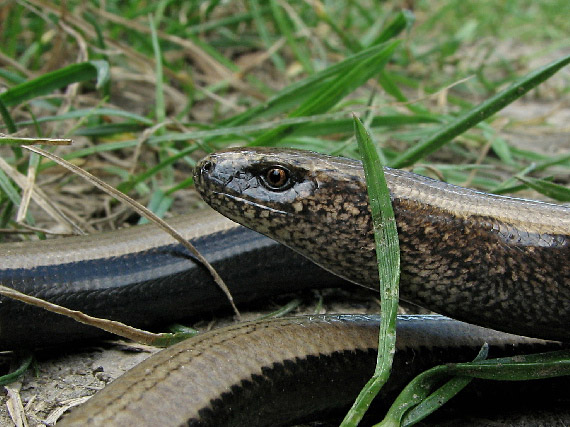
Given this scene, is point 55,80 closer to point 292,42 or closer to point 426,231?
point 292,42

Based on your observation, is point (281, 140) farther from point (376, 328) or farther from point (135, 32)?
point (135, 32)

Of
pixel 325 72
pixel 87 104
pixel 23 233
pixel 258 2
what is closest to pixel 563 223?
pixel 325 72

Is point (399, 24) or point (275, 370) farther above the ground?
point (399, 24)

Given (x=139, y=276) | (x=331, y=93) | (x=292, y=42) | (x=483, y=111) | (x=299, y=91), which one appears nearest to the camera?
(x=139, y=276)

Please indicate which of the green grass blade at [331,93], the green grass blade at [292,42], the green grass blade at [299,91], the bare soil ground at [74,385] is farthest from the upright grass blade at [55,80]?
the green grass blade at [292,42]

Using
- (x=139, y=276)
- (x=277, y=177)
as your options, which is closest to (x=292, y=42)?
(x=139, y=276)

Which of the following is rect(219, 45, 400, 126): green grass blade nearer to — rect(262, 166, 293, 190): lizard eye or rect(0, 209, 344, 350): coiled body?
rect(0, 209, 344, 350): coiled body

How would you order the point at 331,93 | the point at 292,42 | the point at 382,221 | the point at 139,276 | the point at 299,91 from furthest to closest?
the point at 292,42
the point at 299,91
the point at 331,93
the point at 139,276
the point at 382,221
